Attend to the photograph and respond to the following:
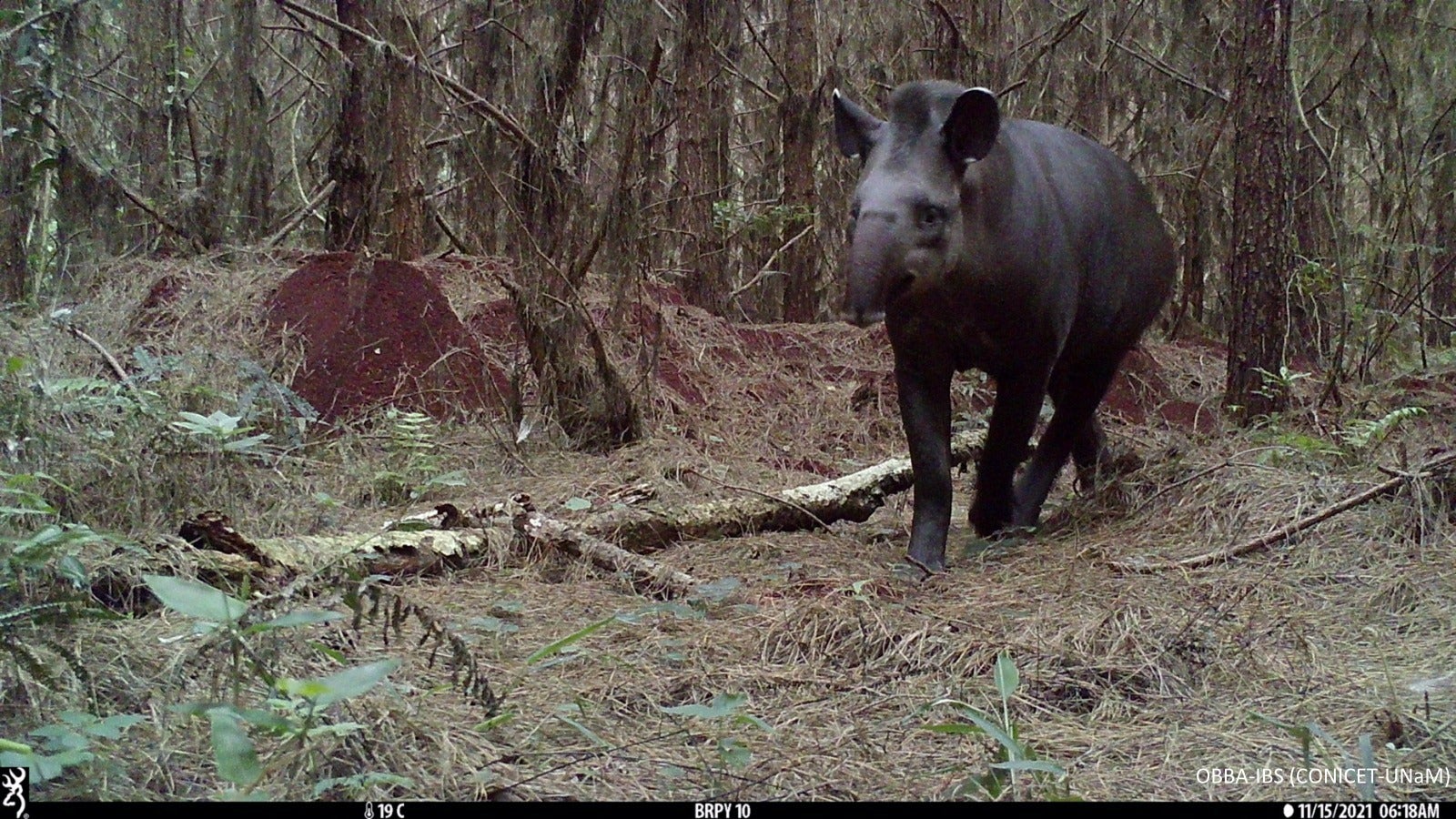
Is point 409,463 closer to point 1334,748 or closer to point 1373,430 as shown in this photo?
point 1373,430

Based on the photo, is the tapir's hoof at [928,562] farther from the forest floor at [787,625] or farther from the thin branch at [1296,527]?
the thin branch at [1296,527]

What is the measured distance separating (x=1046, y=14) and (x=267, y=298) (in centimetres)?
690

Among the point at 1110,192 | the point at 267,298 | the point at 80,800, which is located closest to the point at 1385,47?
the point at 1110,192

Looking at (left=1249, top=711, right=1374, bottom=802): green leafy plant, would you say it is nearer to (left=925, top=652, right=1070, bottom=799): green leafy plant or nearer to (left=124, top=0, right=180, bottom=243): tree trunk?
(left=925, top=652, right=1070, bottom=799): green leafy plant

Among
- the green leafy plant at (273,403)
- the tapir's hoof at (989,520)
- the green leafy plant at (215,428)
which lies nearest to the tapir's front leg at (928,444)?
the tapir's hoof at (989,520)

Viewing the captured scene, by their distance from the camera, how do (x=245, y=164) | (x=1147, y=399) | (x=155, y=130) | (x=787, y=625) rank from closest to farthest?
(x=787, y=625) < (x=1147, y=399) < (x=155, y=130) < (x=245, y=164)

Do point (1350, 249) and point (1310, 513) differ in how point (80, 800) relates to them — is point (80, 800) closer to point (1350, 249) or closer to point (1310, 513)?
point (1310, 513)

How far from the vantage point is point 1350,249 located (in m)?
11.1

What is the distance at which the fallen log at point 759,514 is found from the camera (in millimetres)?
5281

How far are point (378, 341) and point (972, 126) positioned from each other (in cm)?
430

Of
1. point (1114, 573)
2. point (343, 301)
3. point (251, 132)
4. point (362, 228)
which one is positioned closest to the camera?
point (1114, 573)

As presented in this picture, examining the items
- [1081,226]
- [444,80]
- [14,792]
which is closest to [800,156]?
[444,80]

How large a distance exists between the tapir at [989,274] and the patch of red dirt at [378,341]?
323cm

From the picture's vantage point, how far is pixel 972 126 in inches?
192
